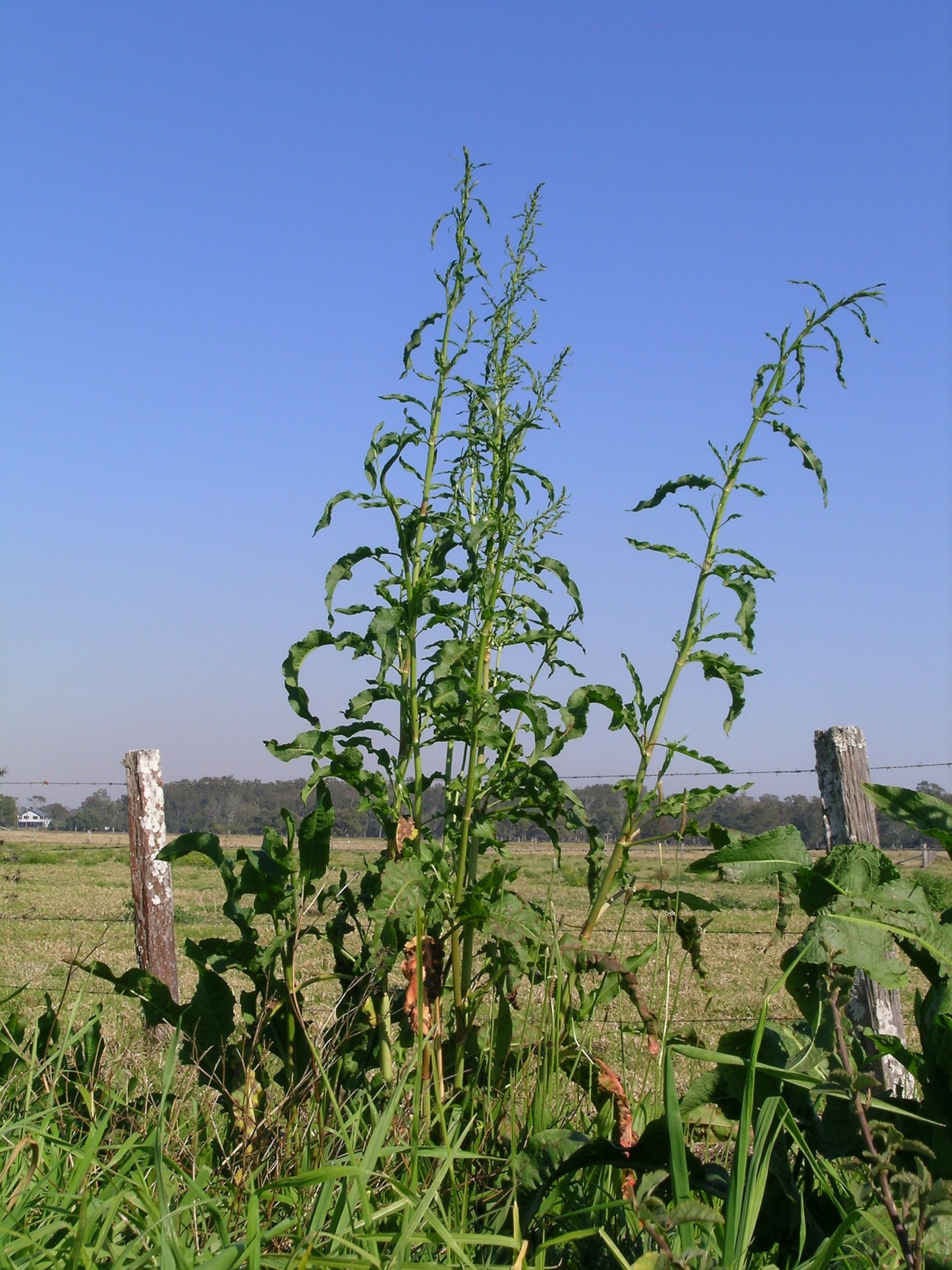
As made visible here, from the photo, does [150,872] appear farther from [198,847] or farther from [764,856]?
[764,856]

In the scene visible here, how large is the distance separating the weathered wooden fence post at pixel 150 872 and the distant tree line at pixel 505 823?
1.05ft

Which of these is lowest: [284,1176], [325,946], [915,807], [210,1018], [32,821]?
[32,821]

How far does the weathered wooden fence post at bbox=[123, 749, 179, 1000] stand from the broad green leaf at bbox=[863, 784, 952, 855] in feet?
12.8

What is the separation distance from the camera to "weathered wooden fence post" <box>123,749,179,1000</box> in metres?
4.98

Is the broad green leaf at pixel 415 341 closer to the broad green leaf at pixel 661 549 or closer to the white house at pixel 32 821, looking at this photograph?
the broad green leaf at pixel 661 549

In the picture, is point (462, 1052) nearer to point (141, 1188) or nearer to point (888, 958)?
point (141, 1188)

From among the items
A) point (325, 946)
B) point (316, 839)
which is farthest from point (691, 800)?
point (325, 946)

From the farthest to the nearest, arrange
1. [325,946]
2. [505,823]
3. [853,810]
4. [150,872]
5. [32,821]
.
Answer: [32,821] → [150,872] → [325,946] → [853,810] → [505,823]

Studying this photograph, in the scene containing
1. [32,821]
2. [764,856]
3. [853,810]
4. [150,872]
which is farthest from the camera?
[32,821]

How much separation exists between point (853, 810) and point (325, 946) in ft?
8.01

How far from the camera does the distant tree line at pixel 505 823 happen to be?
2.40 metres

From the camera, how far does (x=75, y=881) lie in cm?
1675

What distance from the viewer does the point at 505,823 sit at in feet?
9.23

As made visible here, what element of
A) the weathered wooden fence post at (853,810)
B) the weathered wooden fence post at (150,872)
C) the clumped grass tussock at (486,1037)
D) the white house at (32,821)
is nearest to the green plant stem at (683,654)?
the clumped grass tussock at (486,1037)
